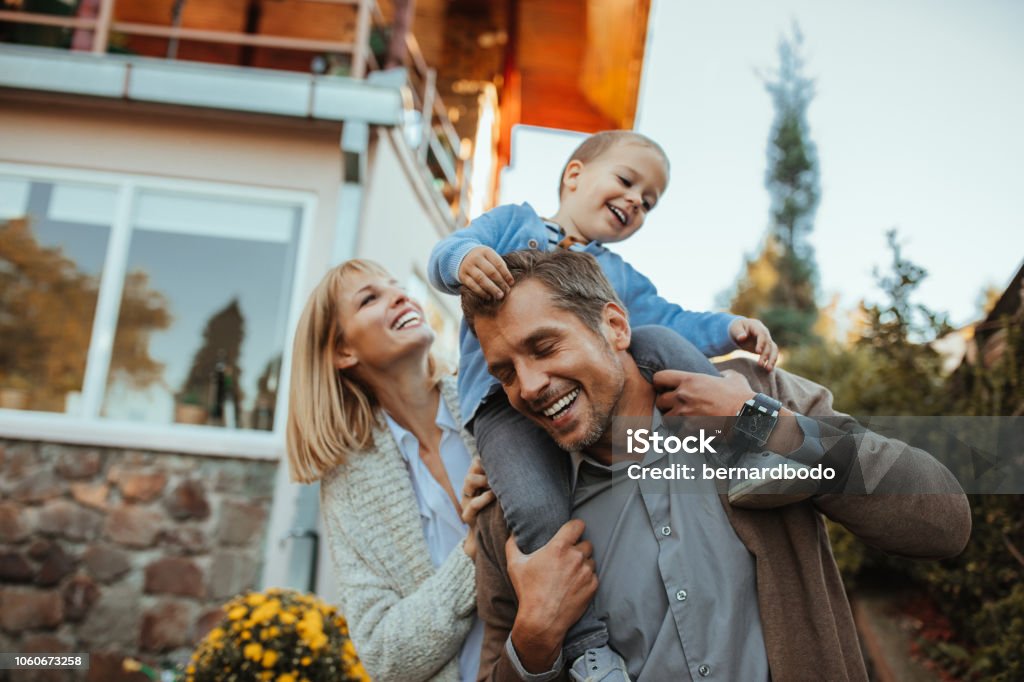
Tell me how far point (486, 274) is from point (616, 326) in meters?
0.34

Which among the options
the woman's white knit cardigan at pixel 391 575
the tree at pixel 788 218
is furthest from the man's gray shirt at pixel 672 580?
the tree at pixel 788 218

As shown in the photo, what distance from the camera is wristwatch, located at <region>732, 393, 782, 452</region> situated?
4.68ft

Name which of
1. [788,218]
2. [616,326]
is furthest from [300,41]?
[788,218]

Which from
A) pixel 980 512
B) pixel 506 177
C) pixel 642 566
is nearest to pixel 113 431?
pixel 642 566

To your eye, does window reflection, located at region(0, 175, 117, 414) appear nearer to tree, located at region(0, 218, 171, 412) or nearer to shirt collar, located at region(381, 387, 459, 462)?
tree, located at region(0, 218, 171, 412)

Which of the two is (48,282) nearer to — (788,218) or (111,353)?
(111,353)

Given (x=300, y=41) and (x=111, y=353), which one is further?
(x=300, y=41)

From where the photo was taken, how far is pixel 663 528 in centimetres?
155

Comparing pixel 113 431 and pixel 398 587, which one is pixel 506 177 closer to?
pixel 113 431

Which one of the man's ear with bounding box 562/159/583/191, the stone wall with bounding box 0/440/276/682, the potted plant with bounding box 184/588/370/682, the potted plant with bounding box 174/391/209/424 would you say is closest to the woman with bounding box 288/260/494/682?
the man's ear with bounding box 562/159/583/191

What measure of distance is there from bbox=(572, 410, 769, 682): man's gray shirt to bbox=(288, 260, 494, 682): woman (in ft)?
1.19

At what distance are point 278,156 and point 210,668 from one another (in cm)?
381

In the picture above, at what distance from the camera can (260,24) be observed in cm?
962

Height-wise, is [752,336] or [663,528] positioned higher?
[752,336]
